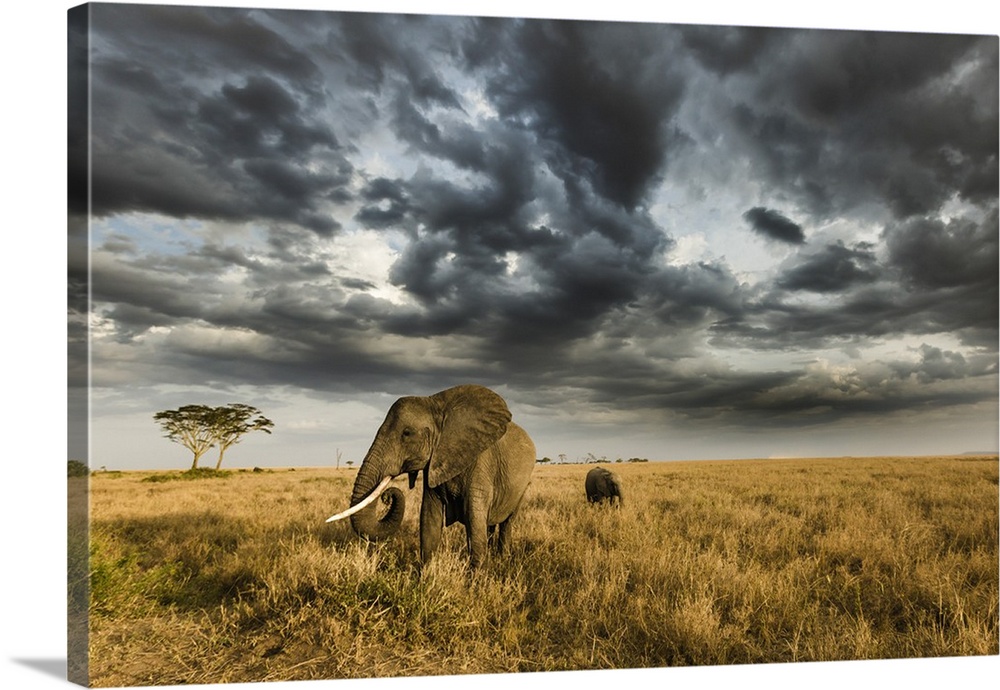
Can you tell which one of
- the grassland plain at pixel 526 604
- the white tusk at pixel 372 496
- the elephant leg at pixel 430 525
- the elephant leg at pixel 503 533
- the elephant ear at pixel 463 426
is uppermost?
the elephant ear at pixel 463 426

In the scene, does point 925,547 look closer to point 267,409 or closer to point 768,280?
point 768,280

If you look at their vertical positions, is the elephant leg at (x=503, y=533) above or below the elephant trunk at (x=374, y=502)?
below

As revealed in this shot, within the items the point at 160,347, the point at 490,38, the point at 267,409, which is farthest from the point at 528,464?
the point at 490,38

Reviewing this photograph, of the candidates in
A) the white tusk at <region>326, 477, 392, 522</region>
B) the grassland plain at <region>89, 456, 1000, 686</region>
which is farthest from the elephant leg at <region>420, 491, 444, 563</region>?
the white tusk at <region>326, 477, 392, 522</region>

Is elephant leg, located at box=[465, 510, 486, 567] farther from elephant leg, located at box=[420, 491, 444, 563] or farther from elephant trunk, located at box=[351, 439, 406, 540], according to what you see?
elephant trunk, located at box=[351, 439, 406, 540]

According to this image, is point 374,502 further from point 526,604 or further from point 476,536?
point 526,604

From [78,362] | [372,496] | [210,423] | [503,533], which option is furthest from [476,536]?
[210,423]

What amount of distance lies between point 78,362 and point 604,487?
10.7 m

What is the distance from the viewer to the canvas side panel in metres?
5.58

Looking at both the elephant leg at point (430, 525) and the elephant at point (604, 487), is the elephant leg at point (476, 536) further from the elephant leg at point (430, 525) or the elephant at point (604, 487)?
the elephant at point (604, 487)

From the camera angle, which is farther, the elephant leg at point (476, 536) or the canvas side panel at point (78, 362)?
the elephant leg at point (476, 536)

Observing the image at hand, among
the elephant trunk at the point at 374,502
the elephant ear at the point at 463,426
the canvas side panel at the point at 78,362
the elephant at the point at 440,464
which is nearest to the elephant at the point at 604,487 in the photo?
the elephant at the point at 440,464

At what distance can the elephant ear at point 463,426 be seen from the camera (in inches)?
287

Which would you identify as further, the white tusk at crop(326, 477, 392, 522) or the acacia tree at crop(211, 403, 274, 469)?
the acacia tree at crop(211, 403, 274, 469)
